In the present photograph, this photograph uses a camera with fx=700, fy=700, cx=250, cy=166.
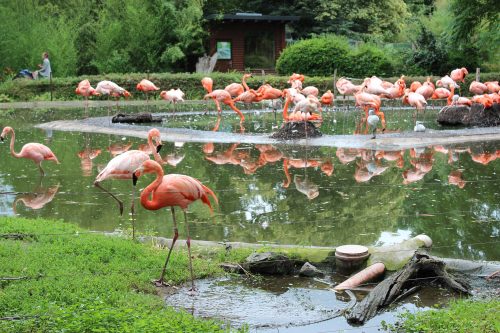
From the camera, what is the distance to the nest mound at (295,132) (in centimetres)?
1565

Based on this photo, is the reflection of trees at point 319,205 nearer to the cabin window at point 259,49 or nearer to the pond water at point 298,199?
the pond water at point 298,199

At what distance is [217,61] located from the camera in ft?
117

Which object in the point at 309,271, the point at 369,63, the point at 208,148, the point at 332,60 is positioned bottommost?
the point at 208,148

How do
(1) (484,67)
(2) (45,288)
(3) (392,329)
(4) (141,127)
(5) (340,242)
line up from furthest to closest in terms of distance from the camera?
(1) (484,67)
(4) (141,127)
(5) (340,242)
(2) (45,288)
(3) (392,329)

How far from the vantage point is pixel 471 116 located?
738 inches

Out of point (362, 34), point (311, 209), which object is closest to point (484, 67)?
point (362, 34)

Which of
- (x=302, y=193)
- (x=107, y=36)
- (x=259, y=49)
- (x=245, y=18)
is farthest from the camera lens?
(x=259, y=49)

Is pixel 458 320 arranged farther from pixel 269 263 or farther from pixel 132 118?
pixel 132 118

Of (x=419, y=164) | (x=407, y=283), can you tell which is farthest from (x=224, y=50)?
(x=407, y=283)

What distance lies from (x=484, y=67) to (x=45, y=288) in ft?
96.2

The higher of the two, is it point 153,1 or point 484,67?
point 153,1

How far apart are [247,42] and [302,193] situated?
26.5 metres

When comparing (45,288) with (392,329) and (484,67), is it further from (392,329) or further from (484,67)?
(484,67)

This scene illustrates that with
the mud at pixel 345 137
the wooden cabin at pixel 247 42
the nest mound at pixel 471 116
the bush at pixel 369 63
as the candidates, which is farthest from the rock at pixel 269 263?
the wooden cabin at pixel 247 42
